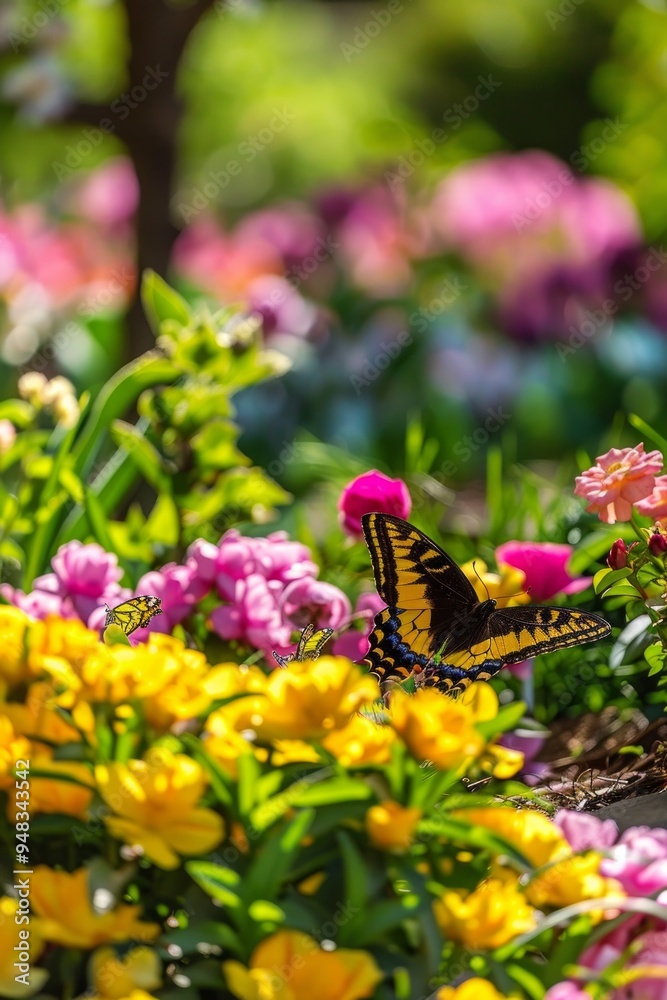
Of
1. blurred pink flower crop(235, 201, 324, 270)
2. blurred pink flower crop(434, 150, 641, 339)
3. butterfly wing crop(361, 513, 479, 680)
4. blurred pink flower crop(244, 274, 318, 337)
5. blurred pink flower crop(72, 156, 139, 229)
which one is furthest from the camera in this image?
blurred pink flower crop(72, 156, 139, 229)

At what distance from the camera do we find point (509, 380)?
135 inches

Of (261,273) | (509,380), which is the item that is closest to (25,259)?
(261,273)

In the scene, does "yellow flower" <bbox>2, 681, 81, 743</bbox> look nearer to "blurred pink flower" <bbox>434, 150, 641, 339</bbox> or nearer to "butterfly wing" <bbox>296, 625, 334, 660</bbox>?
"butterfly wing" <bbox>296, 625, 334, 660</bbox>

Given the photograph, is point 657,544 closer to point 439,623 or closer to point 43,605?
point 439,623

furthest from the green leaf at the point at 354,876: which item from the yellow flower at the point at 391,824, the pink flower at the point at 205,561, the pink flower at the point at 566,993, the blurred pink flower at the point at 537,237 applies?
the blurred pink flower at the point at 537,237

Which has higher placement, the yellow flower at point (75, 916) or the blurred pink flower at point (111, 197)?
the yellow flower at point (75, 916)

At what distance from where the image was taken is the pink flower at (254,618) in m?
1.11

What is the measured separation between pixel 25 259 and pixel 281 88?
2975 millimetres

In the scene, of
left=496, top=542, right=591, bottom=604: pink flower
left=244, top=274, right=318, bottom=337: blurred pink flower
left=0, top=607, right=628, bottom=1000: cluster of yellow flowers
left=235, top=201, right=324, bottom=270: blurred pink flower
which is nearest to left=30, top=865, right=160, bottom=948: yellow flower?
left=0, top=607, right=628, bottom=1000: cluster of yellow flowers

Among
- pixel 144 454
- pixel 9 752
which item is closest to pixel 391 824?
pixel 9 752

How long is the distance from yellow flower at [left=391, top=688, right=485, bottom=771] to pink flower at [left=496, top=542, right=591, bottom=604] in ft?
1.55

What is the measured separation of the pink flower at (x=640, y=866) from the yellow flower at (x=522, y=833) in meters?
0.05

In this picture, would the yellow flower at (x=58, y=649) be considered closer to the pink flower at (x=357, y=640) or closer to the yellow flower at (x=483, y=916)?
the yellow flower at (x=483, y=916)

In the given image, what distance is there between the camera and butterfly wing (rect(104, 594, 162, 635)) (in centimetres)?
101
